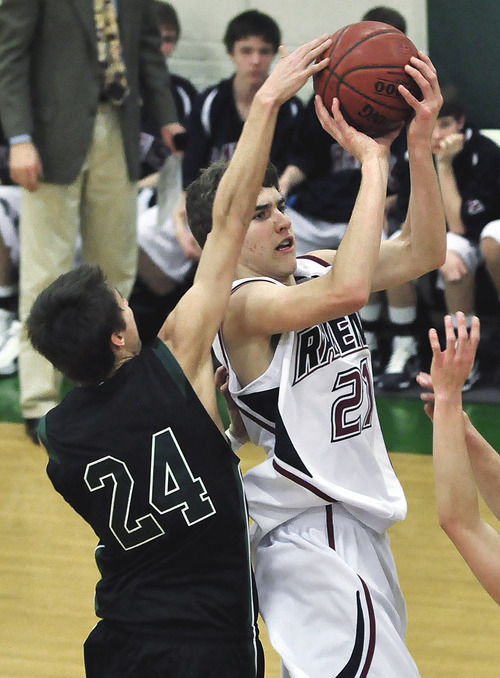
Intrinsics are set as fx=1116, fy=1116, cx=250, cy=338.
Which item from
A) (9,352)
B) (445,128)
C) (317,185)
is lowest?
(9,352)

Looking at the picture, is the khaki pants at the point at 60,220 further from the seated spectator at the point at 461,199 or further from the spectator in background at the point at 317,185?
the seated spectator at the point at 461,199

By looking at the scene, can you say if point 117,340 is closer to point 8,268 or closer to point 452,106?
point 452,106

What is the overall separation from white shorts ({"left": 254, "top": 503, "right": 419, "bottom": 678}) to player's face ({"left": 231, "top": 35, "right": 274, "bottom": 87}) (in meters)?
4.19

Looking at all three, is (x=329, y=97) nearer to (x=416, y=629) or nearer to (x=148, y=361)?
(x=148, y=361)

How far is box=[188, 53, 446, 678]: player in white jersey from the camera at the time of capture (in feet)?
8.11

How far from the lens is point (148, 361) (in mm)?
2465

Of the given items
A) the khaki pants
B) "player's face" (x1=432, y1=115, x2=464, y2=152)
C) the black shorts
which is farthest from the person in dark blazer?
the black shorts

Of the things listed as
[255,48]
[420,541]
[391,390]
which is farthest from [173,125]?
[420,541]

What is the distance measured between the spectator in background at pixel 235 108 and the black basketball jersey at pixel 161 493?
3.82 meters

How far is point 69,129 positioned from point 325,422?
3.11 meters

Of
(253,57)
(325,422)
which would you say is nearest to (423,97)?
(325,422)

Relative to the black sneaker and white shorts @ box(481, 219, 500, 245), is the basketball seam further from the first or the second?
the black sneaker

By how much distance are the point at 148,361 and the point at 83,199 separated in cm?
328

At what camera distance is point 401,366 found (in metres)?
6.16
